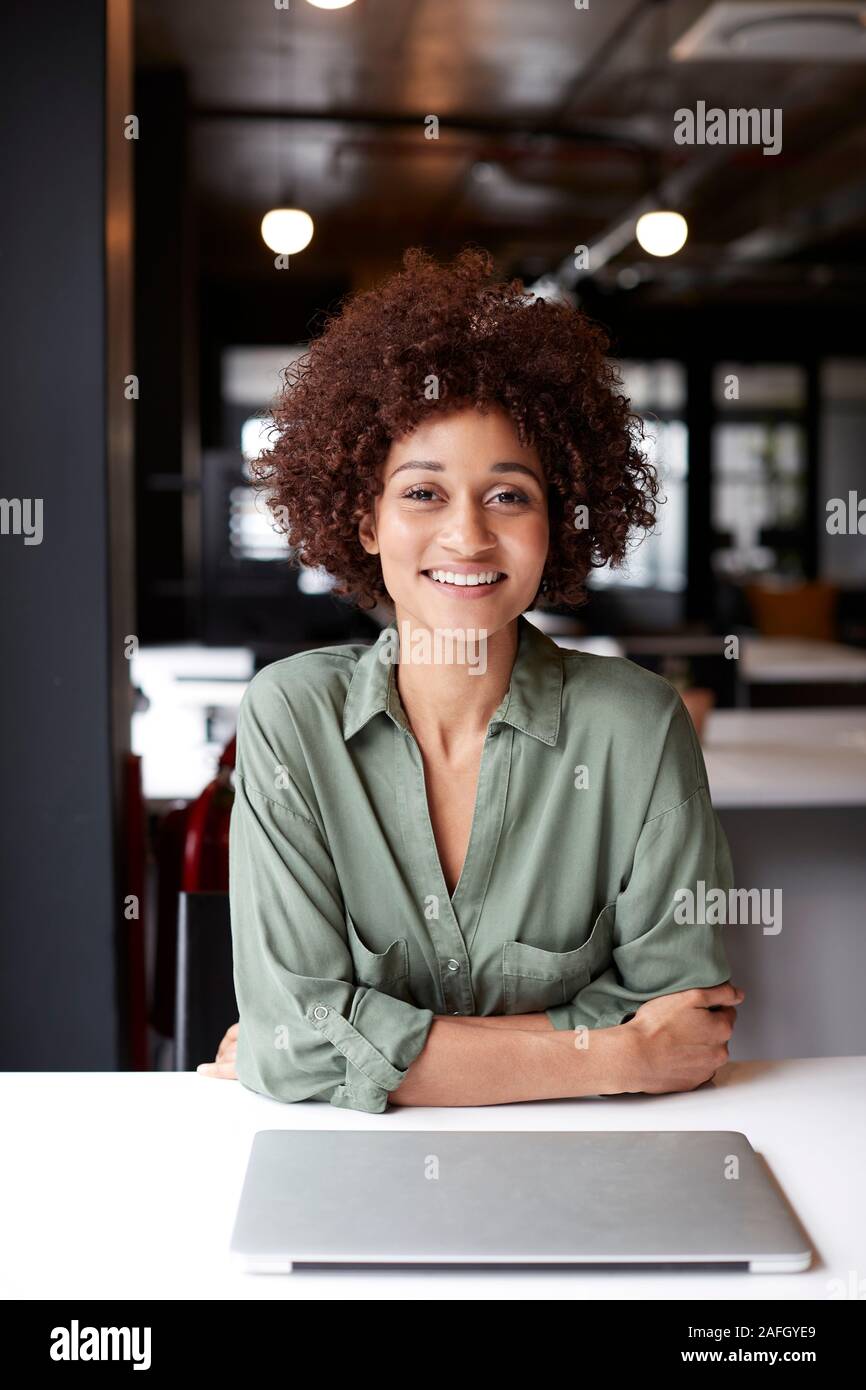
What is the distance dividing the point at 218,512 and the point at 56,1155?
16.9ft

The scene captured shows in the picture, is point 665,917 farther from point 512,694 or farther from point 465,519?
point 465,519

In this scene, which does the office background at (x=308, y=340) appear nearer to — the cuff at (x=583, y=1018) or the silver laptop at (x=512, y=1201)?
the cuff at (x=583, y=1018)

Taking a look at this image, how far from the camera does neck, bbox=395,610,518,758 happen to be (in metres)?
1.76

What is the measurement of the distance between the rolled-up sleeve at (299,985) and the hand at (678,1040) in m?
0.23

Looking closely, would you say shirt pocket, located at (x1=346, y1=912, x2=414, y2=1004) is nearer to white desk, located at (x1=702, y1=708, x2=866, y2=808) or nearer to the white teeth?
the white teeth

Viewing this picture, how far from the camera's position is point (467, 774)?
175 cm

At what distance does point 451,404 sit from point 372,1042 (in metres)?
0.74

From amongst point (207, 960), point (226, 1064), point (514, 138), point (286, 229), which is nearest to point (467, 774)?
point (226, 1064)

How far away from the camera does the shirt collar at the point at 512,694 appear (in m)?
1.73

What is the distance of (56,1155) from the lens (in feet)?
4.57

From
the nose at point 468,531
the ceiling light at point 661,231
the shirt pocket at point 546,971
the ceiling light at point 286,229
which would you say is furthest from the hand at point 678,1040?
the ceiling light at point 661,231

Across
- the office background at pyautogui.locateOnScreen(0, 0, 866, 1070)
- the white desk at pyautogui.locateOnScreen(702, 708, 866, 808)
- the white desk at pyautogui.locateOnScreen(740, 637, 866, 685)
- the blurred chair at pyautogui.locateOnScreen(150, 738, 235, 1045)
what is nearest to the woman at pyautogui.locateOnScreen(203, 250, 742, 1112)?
the office background at pyautogui.locateOnScreen(0, 0, 866, 1070)

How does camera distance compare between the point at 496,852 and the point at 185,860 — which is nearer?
the point at 496,852
